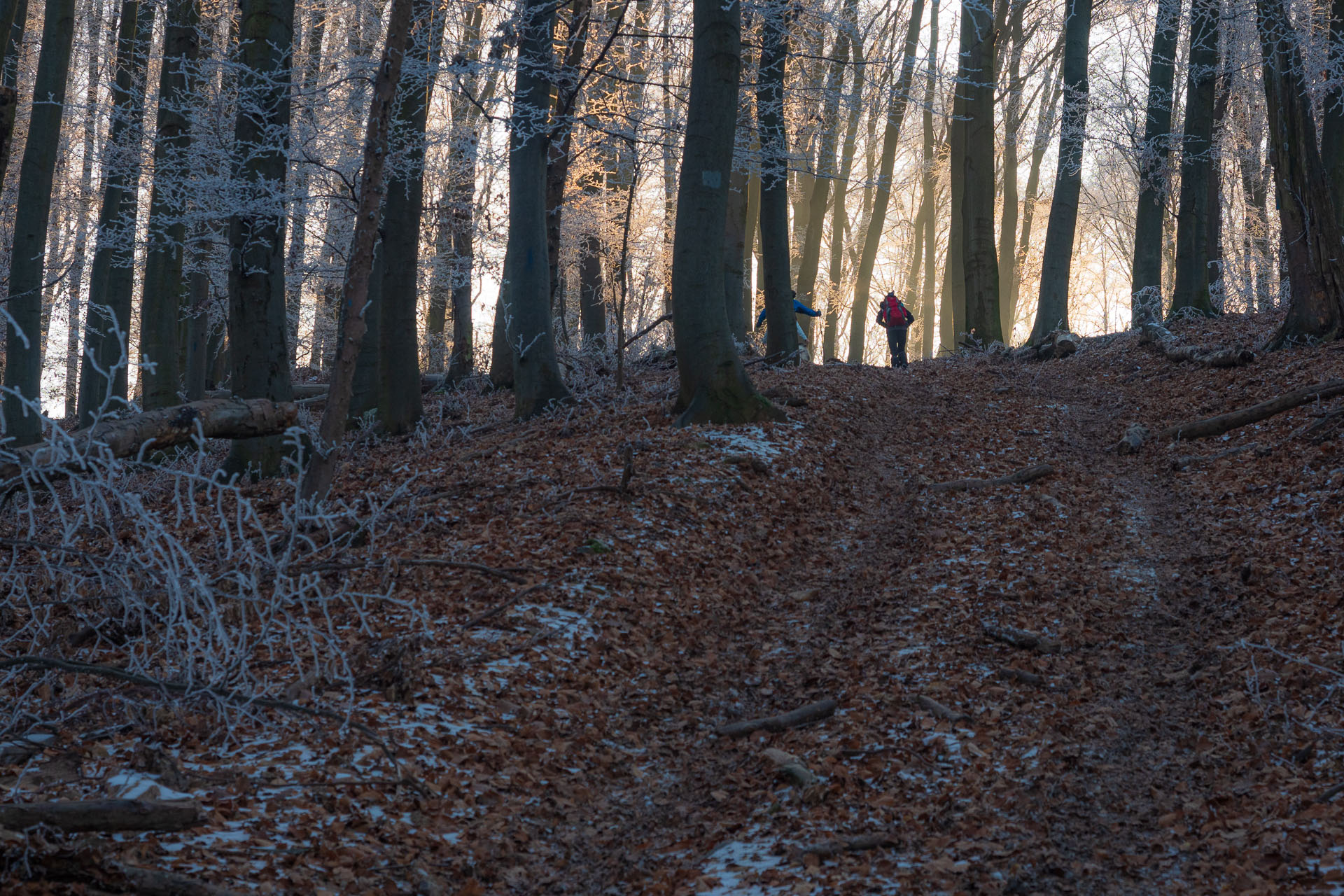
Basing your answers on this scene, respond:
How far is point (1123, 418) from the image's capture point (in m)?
10.9

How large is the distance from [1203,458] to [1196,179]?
9940 mm

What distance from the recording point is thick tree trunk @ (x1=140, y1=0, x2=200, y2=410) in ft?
38.8

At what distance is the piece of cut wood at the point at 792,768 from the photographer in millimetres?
4281

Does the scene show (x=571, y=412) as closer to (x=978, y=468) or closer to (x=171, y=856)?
(x=978, y=468)

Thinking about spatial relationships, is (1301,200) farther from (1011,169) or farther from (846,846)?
(1011,169)

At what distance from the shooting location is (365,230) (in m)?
6.50

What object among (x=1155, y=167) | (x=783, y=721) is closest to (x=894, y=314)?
(x=1155, y=167)

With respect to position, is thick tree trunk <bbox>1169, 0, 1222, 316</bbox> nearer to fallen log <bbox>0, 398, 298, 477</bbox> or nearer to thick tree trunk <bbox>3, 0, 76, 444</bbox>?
fallen log <bbox>0, 398, 298, 477</bbox>

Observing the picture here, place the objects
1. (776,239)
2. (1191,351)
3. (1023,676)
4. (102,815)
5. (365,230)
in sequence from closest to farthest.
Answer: (102,815) → (1023,676) → (365,230) → (1191,351) → (776,239)

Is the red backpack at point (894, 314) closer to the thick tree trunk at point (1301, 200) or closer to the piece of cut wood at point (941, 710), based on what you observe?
the thick tree trunk at point (1301, 200)

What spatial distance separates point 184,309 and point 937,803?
17.5 meters

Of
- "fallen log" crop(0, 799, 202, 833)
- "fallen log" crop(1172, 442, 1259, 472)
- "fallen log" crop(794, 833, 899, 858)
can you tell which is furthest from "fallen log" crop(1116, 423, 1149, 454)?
"fallen log" crop(0, 799, 202, 833)

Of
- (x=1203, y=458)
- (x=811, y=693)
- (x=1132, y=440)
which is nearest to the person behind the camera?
(x=811, y=693)

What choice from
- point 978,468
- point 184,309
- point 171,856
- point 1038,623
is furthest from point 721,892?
point 184,309
